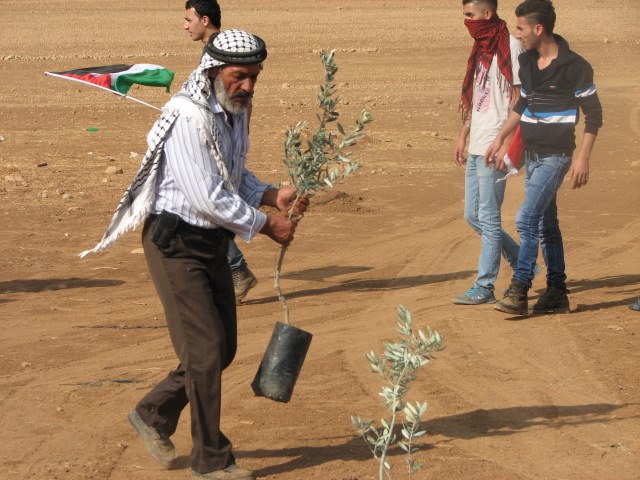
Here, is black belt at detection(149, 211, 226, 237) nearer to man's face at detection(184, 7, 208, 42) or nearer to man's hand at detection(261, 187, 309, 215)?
man's hand at detection(261, 187, 309, 215)

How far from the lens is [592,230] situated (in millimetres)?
12242

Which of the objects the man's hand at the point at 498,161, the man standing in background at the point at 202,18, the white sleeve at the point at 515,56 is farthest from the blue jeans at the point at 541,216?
the man standing in background at the point at 202,18

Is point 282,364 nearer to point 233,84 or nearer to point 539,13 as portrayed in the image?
point 233,84

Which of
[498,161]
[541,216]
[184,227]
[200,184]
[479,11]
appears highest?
[200,184]

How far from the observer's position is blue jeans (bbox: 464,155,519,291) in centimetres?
902

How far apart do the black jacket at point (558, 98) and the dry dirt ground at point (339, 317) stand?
1.26 metres

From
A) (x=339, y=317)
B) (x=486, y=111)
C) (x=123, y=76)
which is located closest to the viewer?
(x=486, y=111)

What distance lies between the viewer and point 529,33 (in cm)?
851

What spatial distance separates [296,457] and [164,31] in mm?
27275

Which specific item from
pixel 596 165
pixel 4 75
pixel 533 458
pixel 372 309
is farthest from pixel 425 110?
pixel 533 458

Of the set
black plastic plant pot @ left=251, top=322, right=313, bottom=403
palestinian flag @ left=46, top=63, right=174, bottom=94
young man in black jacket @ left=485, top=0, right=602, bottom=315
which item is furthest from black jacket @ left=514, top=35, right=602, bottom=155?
palestinian flag @ left=46, top=63, right=174, bottom=94

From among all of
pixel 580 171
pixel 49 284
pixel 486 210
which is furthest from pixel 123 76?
pixel 580 171

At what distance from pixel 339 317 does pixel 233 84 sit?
12.6 feet

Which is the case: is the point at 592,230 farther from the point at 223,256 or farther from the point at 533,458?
the point at 223,256
